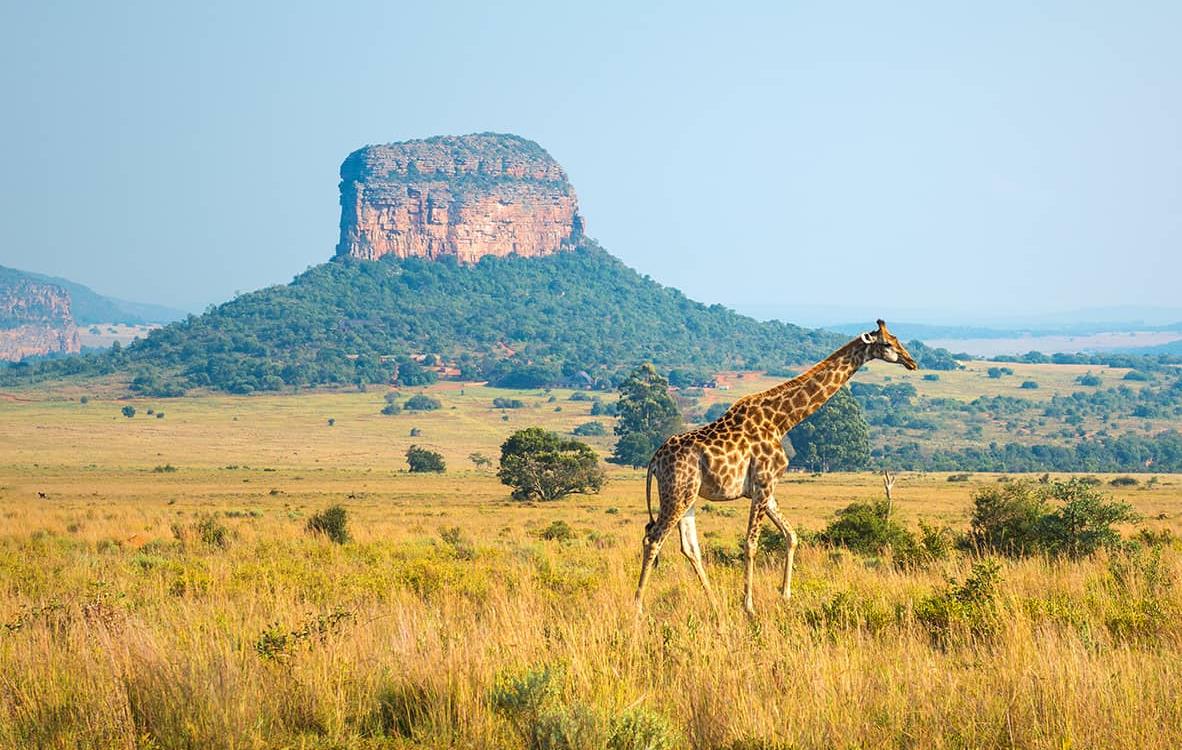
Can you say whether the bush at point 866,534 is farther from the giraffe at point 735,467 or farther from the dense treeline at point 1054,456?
the dense treeline at point 1054,456

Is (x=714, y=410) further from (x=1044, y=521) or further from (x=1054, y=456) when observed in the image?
(x=1044, y=521)

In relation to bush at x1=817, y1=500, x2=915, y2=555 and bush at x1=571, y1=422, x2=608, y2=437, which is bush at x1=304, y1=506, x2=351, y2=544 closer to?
bush at x1=817, y1=500, x2=915, y2=555

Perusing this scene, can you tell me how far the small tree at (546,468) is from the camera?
172ft

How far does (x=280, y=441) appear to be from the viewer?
101 meters

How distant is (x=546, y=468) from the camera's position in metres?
54.1

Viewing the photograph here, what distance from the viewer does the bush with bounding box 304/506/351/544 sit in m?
21.7

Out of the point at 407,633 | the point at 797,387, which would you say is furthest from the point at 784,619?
the point at 407,633

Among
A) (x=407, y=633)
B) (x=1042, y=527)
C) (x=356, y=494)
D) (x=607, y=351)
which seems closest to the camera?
(x=407, y=633)

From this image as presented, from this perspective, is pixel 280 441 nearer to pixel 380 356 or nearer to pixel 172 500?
pixel 172 500

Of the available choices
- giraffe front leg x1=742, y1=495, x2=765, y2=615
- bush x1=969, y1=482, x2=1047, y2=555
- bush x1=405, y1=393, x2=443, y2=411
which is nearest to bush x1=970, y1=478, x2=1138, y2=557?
bush x1=969, y1=482, x2=1047, y2=555

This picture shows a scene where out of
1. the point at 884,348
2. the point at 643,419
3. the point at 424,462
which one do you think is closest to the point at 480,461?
the point at 424,462

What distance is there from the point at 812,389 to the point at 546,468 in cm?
4408

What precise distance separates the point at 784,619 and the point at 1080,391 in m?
162

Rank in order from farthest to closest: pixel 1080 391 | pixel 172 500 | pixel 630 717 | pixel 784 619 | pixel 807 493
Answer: pixel 1080 391
pixel 807 493
pixel 172 500
pixel 784 619
pixel 630 717
